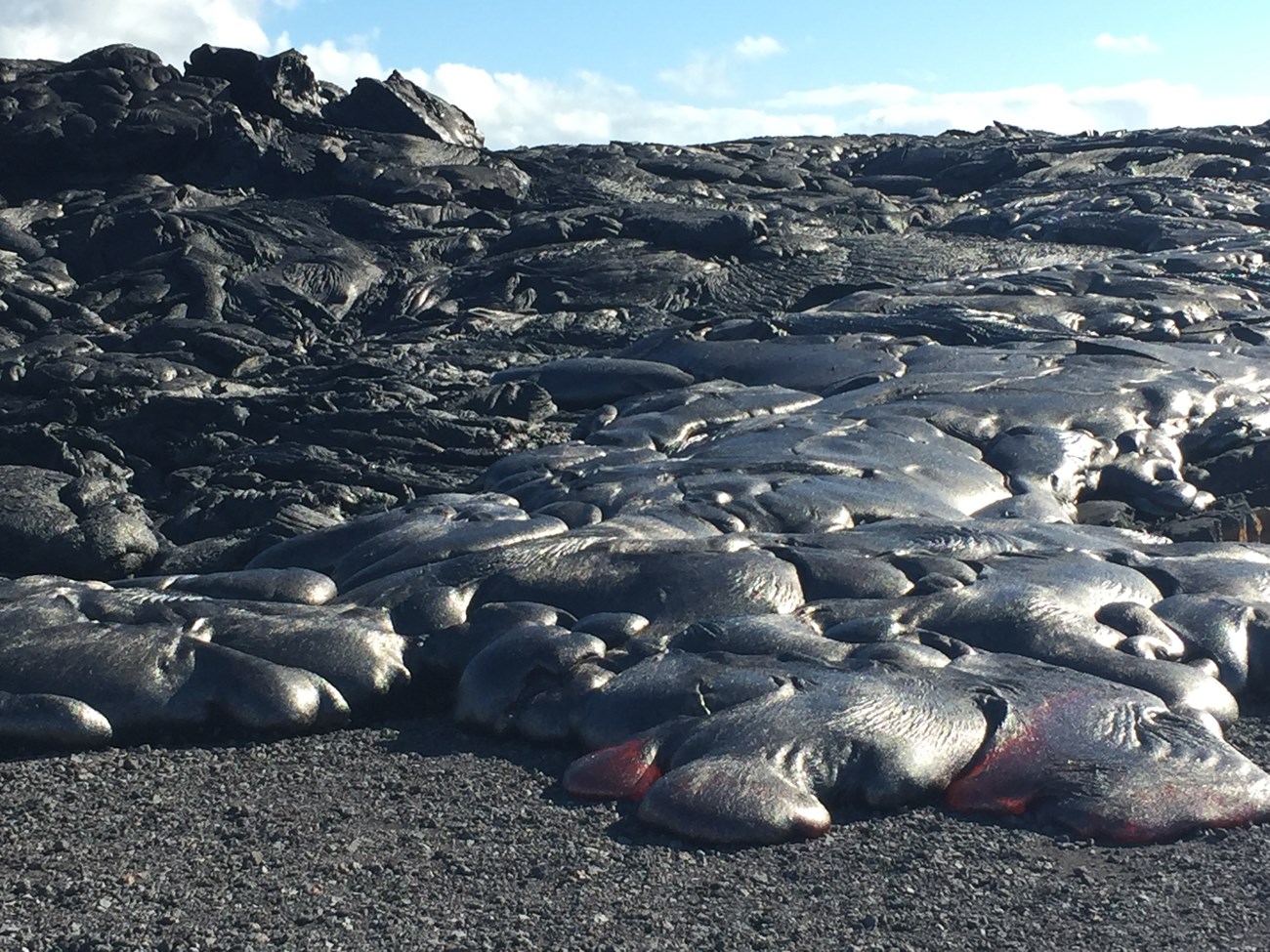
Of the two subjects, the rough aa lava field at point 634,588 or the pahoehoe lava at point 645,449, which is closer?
the rough aa lava field at point 634,588

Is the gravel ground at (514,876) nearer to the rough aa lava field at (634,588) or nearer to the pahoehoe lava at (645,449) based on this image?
the rough aa lava field at (634,588)

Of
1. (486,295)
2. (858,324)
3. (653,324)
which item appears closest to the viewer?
(858,324)

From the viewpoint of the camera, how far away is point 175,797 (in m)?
6.21

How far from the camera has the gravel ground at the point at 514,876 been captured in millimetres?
4969

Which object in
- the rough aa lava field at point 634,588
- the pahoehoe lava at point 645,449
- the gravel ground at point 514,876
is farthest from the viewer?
the pahoehoe lava at point 645,449

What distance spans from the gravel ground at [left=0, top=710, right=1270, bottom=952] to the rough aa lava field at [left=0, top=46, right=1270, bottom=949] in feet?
0.08

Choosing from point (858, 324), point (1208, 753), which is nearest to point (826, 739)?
point (1208, 753)

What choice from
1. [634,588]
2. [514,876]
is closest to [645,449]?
[634,588]

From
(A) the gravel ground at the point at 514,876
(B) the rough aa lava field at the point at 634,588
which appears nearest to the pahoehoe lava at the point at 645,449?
(B) the rough aa lava field at the point at 634,588

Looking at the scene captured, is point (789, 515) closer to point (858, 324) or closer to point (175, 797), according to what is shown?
point (175, 797)

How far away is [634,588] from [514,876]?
2409 mm

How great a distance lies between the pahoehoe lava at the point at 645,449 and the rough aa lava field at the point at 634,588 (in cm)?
4

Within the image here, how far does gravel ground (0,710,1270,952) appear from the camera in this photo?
16.3 feet

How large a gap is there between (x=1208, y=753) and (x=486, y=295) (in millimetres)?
12570
